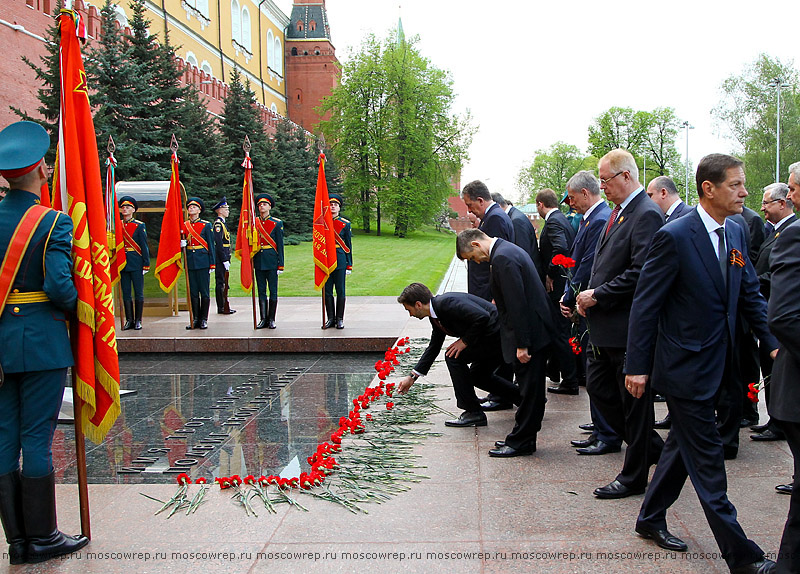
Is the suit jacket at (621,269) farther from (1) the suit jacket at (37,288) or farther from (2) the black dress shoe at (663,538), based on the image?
(1) the suit jacket at (37,288)

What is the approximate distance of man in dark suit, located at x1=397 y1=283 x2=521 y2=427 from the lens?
6.00 meters

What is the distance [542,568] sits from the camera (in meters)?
3.58

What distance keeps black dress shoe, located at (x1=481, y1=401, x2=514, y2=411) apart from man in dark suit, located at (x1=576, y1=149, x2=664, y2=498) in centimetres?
195

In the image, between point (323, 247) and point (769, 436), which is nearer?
point (769, 436)

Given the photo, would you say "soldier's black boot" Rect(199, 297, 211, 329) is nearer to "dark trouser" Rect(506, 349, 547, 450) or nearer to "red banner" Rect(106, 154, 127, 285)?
"red banner" Rect(106, 154, 127, 285)

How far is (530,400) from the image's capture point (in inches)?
209

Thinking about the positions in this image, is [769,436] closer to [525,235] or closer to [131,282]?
[525,235]

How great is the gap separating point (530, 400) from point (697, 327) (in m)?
1.94

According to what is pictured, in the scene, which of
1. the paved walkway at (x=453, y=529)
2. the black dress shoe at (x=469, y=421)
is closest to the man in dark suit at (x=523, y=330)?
the paved walkway at (x=453, y=529)

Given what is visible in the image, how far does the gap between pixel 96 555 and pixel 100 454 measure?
2.18m

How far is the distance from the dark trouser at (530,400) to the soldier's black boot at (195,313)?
8.14m

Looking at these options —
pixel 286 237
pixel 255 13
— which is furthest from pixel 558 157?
pixel 286 237

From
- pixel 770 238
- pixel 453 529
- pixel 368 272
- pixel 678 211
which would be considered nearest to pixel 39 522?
pixel 453 529

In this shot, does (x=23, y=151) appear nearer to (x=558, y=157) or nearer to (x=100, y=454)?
(x=100, y=454)
